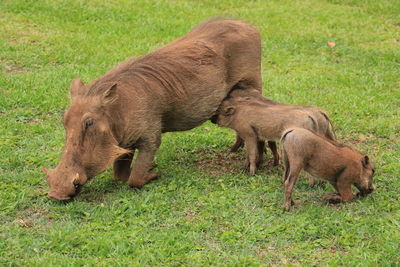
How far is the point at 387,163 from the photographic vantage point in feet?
22.5

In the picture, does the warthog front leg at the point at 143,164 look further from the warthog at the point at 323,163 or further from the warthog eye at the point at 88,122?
the warthog at the point at 323,163

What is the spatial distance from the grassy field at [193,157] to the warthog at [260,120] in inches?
12.7

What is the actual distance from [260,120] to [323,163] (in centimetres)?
98

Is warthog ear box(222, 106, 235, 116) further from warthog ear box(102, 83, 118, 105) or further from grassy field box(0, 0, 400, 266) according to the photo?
warthog ear box(102, 83, 118, 105)

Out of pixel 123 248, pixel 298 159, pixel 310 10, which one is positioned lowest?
pixel 310 10

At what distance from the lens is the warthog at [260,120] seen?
6.32 m

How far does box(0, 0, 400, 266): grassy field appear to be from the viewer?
515 cm

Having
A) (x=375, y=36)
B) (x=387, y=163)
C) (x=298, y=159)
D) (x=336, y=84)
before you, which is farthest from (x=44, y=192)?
(x=375, y=36)

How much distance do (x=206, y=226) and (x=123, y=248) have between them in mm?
776

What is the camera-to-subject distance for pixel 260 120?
6.55 m

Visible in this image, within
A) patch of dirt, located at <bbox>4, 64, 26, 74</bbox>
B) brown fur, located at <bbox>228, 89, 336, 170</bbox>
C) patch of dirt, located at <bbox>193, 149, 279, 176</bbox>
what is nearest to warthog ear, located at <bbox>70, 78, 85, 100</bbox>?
patch of dirt, located at <bbox>193, 149, 279, 176</bbox>

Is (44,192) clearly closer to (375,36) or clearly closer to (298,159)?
(298,159)

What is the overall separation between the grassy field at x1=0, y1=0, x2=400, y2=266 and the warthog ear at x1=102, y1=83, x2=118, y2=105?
2.87ft

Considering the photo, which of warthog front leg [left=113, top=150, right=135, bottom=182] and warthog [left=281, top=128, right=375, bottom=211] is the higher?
warthog [left=281, top=128, right=375, bottom=211]
